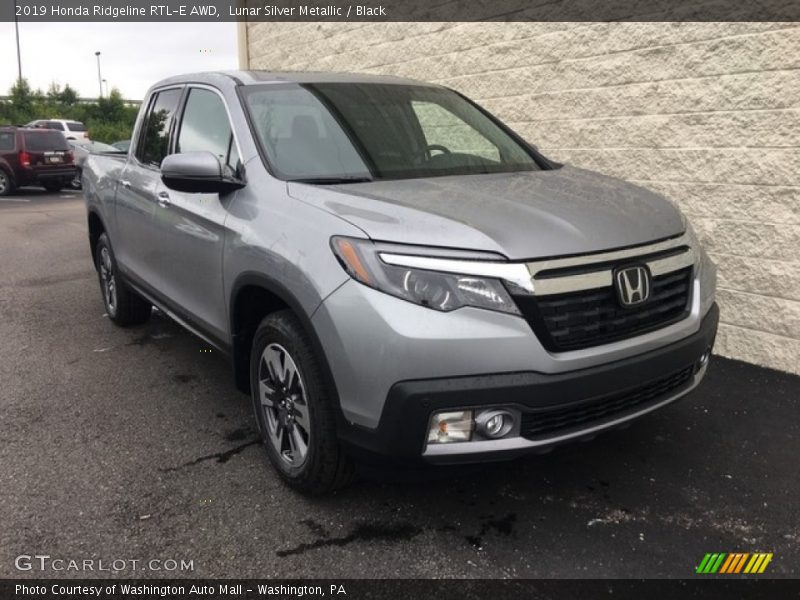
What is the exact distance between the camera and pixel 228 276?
324cm

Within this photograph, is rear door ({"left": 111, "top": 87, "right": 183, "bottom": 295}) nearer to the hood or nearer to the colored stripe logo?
the hood

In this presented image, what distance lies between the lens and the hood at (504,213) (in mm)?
2480

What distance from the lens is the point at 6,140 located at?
18156 millimetres

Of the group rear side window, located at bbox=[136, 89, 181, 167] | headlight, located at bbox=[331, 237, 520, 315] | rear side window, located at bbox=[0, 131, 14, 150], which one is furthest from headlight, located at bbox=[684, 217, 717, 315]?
rear side window, located at bbox=[0, 131, 14, 150]

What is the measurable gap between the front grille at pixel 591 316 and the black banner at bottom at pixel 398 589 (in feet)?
2.75

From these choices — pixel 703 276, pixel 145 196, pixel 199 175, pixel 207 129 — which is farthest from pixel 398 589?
pixel 145 196

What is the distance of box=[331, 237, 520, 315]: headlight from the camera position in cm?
239

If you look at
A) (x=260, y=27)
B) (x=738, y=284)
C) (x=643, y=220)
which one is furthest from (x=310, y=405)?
(x=260, y=27)

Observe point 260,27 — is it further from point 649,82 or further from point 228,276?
point 228,276

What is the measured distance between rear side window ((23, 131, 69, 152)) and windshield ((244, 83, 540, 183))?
56.4ft

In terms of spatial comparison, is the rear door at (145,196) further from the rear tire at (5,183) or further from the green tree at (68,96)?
the green tree at (68,96)

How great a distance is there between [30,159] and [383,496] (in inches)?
728

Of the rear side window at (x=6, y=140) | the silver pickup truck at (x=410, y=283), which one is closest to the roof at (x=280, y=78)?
the silver pickup truck at (x=410, y=283)

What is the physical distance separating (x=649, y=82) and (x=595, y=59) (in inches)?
20.0
